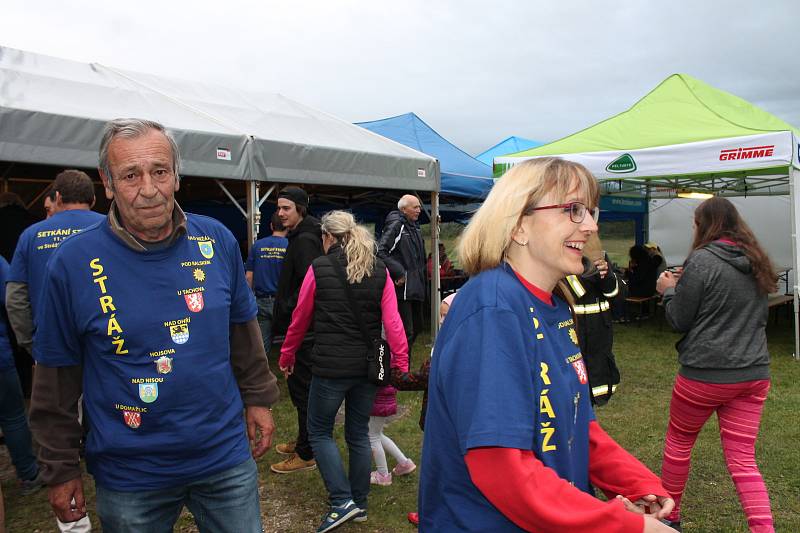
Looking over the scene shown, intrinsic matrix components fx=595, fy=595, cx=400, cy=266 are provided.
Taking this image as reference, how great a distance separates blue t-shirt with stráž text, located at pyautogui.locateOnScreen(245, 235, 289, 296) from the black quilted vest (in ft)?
8.25

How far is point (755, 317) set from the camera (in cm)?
327

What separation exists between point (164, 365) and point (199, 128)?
4.61 meters

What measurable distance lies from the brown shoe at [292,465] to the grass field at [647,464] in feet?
0.26

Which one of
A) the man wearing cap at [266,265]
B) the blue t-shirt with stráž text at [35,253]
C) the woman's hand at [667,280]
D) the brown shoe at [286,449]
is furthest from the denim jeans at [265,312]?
the woman's hand at [667,280]

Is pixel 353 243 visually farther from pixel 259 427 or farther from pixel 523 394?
pixel 523 394

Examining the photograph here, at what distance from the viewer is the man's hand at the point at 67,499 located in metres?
1.76

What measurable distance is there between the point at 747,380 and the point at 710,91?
8997mm

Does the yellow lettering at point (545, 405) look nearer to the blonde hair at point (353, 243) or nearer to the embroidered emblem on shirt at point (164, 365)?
the embroidered emblem on shirt at point (164, 365)

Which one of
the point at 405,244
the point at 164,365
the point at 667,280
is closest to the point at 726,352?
the point at 667,280

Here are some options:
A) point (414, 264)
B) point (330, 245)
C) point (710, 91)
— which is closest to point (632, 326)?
point (710, 91)

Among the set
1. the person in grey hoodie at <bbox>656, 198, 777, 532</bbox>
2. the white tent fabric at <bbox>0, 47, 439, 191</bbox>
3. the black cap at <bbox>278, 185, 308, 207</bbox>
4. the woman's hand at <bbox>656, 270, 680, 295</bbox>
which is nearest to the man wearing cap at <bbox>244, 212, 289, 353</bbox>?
the white tent fabric at <bbox>0, 47, 439, 191</bbox>

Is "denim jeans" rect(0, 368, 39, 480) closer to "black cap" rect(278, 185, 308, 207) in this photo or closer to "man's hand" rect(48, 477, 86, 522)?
"black cap" rect(278, 185, 308, 207)

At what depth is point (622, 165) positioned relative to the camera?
904 centimetres

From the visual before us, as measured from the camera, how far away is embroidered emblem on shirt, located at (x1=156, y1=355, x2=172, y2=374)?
177 centimetres
